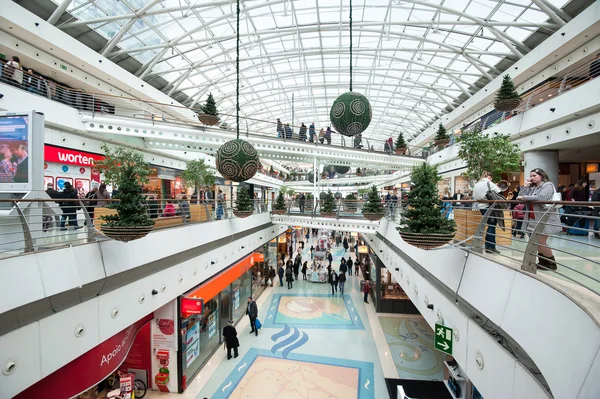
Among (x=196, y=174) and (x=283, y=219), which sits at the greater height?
(x=196, y=174)

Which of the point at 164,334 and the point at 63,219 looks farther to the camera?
the point at 164,334

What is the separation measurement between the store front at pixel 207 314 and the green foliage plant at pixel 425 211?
5.88 metres

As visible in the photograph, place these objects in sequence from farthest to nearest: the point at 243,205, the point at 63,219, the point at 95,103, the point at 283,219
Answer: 1. the point at 283,219
2. the point at 95,103
3. the point at 243,205
4. the point at 63,219

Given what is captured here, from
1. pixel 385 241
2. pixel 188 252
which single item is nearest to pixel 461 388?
pixel 385 241

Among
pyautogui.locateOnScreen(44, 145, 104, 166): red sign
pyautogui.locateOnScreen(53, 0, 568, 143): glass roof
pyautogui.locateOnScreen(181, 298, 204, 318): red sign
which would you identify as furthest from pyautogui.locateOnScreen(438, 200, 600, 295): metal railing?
pyautogui.locateOnScreen(44, 145, 104, 166): red sign

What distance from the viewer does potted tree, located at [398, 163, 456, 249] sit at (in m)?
3.65

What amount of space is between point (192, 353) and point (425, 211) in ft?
25.7

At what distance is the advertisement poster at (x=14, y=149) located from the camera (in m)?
4.43

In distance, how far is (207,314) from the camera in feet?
30.3

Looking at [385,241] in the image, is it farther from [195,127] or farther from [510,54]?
[510,54]

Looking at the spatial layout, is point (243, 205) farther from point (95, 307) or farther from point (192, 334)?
point (95, 307)

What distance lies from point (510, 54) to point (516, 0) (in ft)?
8.68

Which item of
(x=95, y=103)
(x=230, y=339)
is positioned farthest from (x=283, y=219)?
(x=95, y=103)

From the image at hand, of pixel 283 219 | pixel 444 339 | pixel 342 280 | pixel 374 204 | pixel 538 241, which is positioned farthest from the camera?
pixel 283 219
